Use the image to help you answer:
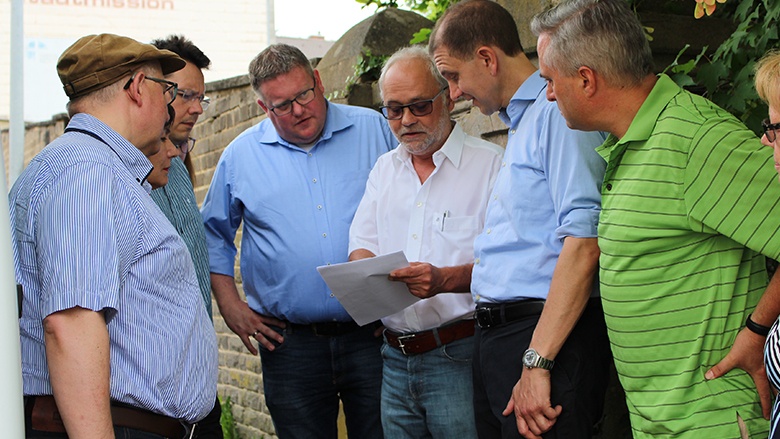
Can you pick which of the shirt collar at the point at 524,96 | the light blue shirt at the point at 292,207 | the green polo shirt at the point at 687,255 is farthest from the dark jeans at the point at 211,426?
the green polo shirt at the point at 687,255

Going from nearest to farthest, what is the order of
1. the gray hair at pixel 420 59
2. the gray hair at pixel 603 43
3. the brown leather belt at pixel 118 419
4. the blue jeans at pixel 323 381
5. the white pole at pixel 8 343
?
the white pole at pixel 8 343, the brown leather belt at pixel 118 419, the gray hair at pixel 603 43, the gray hair at pixel 420 59, the blue jeans at pixel 323 381

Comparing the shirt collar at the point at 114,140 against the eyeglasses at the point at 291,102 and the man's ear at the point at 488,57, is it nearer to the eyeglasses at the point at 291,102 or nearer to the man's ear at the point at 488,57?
the man's ear at the point at 488,57

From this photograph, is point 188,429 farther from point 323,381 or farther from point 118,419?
point 323,381

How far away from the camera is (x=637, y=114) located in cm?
229

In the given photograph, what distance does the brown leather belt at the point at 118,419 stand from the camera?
7.07 ft

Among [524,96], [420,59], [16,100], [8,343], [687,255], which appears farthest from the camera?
[16,100]

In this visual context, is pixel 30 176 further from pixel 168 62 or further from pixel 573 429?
pixel 573 429

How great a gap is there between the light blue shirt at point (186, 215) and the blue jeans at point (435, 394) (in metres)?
0.80

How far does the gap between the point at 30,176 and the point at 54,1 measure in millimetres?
20202

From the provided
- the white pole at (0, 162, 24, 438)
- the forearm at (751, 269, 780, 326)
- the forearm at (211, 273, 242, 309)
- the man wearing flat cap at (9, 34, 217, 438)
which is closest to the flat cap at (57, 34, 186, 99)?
the man wearing flat cap at (9, 34, 217, 438)

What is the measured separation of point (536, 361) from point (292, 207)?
1.55m

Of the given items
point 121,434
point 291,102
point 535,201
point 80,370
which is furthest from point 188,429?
point 291,102

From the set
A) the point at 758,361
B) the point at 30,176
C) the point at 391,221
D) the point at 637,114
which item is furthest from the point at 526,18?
the point at 30,176

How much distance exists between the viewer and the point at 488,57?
9.43 feet
